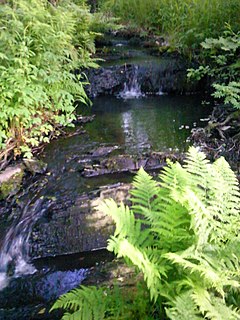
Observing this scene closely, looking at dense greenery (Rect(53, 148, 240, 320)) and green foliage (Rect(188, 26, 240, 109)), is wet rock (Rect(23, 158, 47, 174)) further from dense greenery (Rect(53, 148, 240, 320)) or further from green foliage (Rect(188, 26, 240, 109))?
green foliage (Rect(188, 26, 240, 109))

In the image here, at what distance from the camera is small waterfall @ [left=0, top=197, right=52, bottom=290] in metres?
3.46

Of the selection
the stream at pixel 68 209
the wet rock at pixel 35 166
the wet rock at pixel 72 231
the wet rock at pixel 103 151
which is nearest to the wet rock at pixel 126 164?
the stream at pixel 68 209

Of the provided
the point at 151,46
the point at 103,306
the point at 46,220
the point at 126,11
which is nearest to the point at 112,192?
the point at 46,220

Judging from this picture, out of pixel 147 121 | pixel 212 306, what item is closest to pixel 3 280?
pixel 212 306

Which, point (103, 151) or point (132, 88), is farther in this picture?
point (132, 88)

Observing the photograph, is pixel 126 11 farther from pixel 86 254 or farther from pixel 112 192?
pixel 86 254

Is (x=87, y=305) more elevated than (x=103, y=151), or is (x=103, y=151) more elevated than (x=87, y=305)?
(x=87, y=305)

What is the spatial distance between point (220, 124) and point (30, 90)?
9.69 ft

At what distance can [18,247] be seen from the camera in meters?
3.64

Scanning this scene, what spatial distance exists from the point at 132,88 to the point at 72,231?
5.43 m

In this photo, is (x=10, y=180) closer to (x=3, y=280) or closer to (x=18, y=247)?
(x=18, y=247)

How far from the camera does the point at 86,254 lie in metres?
3.67

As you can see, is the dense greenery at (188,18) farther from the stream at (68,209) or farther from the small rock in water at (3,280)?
the small rock in water at (3,280)

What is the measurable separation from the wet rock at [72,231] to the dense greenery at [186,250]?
4.69 ft
